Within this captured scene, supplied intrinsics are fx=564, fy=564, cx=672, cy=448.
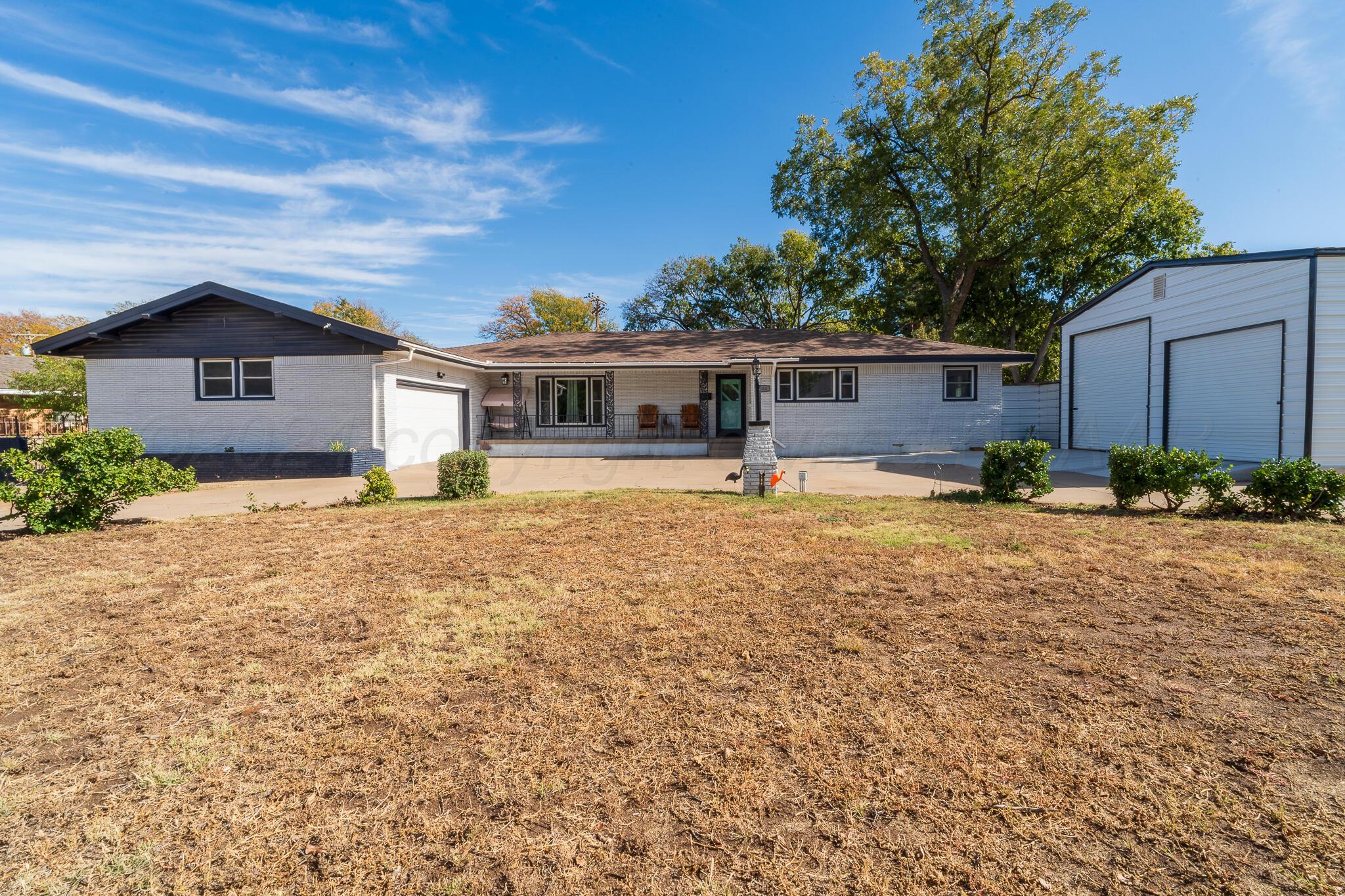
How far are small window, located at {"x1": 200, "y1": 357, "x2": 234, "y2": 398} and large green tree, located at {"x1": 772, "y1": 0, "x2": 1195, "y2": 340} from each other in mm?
21821

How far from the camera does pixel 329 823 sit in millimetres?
2033

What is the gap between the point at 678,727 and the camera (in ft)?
8.61

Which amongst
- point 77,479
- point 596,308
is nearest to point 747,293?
point 596,308

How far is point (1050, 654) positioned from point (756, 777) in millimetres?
2211

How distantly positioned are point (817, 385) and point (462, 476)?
11.0 m

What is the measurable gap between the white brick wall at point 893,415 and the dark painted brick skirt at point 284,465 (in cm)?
1117

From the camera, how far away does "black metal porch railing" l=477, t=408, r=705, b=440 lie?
18.0 meters

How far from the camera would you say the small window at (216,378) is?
43.7ft

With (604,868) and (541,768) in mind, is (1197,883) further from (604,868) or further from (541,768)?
(541,768)

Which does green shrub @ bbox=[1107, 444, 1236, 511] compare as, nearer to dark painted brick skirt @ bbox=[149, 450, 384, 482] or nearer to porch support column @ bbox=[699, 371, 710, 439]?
porch support column @ bbox=[699, 371, 710, 439]

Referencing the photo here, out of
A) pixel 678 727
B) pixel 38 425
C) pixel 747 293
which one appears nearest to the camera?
pixel 678 727

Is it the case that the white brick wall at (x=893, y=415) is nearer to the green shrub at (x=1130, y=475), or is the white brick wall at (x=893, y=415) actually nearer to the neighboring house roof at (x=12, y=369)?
the green shrub at (x=1130, y=475)

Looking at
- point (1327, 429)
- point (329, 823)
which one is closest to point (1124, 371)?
point (1327, 429)

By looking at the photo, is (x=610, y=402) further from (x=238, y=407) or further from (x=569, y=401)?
(x=238, y=407)
